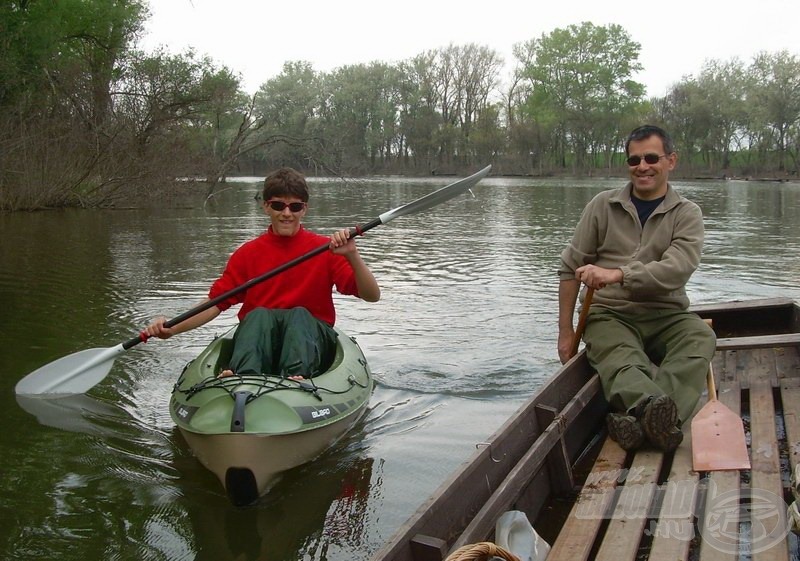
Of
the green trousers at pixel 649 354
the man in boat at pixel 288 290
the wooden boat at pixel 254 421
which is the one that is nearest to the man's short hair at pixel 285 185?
the man in boat at pixel 288 290

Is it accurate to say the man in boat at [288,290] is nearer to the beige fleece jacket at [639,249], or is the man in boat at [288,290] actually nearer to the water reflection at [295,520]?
the water reflection at [295,520]

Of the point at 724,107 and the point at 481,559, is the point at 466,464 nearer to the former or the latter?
the point at 481,559

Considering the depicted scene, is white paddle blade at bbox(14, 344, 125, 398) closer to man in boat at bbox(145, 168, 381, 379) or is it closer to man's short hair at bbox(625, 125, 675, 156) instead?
man in boat at bbox(145, 168, 381, 379)

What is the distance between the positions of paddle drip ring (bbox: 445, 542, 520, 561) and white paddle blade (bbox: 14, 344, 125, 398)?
367 centimetres

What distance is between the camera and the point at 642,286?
374 centimetres

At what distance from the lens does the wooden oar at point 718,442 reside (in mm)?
2969

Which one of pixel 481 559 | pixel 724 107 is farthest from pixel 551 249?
pixel 724 107

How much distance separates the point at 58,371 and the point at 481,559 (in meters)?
3.94

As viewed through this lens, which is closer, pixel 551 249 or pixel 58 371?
pixel 58 371

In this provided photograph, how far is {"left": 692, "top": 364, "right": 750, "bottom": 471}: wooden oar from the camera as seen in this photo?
9.74 feet

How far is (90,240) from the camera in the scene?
46.0 feet

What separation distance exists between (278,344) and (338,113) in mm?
58618

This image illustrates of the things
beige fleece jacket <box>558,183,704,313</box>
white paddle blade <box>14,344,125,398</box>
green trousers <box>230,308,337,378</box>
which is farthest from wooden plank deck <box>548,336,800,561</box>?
white paddle blade <box>14,344,125,398</box>

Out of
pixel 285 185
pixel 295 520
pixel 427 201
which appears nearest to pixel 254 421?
pixel 295 520
